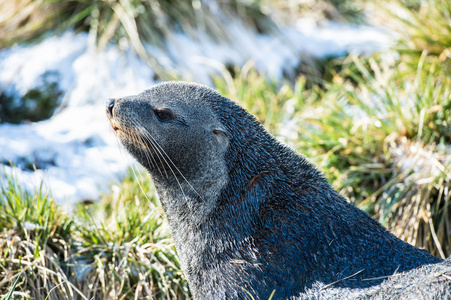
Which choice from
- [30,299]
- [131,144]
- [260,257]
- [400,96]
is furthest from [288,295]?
[400,96]

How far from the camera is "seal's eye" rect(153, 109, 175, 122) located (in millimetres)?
3602

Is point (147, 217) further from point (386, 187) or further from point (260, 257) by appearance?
point (386, 187)

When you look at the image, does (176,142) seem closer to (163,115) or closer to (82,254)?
(163,115)

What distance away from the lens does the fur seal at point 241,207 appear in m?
3.21

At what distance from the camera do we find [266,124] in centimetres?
615

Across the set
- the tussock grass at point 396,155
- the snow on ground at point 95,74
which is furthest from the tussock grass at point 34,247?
the tussock grass at point 396,155

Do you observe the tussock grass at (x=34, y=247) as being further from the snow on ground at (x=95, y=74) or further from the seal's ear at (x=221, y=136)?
the seal's ear at (x=221, y=136)

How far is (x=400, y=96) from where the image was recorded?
18.8 feet

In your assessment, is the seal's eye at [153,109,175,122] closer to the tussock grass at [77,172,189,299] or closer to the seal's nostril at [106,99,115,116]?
the seal's nostril at [106,99,115,116]

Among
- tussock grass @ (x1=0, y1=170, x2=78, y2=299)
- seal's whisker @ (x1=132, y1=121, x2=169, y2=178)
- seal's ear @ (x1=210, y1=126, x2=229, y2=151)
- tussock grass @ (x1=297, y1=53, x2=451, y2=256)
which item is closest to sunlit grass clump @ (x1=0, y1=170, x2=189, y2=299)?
tussock grass @ (x1=0, y1=170, x2=78, y2=299)

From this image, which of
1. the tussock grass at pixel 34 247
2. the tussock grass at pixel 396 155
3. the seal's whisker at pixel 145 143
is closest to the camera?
the seal's whisker at pixel 145 143

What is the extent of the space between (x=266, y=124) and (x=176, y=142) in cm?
275

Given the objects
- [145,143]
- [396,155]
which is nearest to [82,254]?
[145,143]

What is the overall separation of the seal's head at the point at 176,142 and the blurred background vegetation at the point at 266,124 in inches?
9.9
